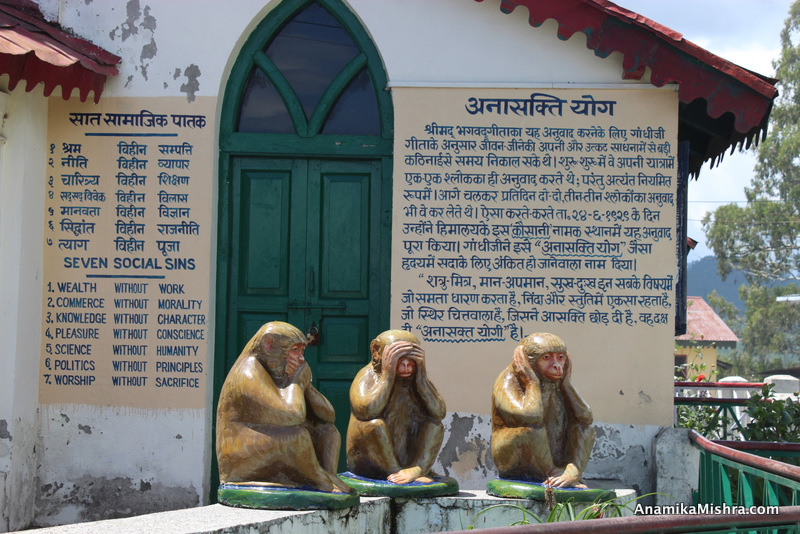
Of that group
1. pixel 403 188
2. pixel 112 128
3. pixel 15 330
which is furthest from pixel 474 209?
pixel 15 330

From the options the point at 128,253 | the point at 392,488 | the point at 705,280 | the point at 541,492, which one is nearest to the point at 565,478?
the point at 541,492

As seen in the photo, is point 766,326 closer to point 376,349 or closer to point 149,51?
point 149,51

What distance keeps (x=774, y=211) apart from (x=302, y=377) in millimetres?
29247

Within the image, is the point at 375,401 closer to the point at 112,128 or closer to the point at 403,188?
the point at 403,188

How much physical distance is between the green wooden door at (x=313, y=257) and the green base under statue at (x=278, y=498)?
264 centimetres

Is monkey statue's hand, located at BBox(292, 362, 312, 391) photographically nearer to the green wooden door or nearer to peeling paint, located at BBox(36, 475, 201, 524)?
the green wooden door

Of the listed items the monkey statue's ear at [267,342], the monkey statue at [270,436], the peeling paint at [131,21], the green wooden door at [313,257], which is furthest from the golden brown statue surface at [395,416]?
the peeling paint at [131,21]

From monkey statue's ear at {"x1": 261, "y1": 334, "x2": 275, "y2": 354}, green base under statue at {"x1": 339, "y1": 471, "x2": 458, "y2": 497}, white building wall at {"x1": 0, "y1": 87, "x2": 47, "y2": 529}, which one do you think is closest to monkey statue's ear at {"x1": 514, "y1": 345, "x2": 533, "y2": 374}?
green base under statue at {"x1": 339, "y1": 471, "x2": 458, "y2": 497}

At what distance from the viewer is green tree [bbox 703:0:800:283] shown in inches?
1196

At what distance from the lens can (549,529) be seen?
342cm

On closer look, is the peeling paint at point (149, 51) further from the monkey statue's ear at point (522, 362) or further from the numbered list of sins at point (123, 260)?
the monkey statue's ear at point (522, 362)

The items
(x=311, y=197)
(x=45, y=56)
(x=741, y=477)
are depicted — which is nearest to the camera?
(x=741, y=477)

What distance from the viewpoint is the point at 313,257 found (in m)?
7.33

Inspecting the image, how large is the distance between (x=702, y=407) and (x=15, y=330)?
665cm
